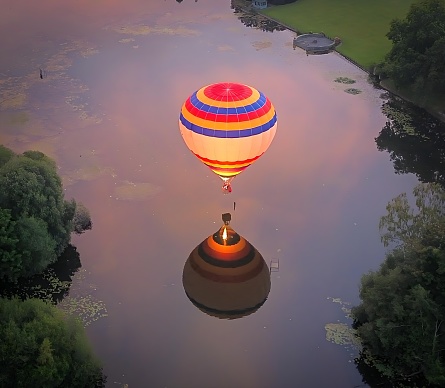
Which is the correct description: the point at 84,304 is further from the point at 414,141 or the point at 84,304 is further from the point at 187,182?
the point at 414,141

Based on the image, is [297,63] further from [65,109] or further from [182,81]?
[65,109]

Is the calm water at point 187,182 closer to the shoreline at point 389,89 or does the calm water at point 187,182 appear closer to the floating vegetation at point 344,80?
the shoreline at point 389,89

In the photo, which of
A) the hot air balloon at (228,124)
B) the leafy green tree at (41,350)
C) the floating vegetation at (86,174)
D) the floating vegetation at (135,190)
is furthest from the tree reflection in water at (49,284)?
the hot air balloon at (228,124)

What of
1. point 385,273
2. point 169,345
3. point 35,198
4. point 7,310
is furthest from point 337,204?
point 7,310

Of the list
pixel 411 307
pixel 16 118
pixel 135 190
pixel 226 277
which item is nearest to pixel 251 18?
pixel 16 118

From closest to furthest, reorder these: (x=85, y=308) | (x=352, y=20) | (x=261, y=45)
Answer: (x=85, y=308) → (x=261, y=45) → (x=352, y=20)
